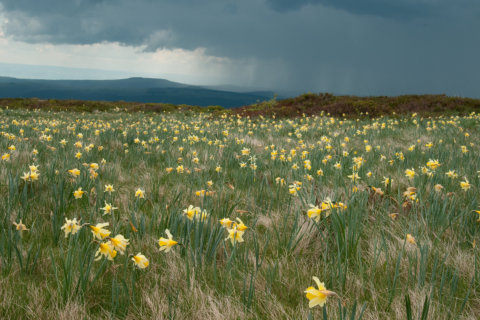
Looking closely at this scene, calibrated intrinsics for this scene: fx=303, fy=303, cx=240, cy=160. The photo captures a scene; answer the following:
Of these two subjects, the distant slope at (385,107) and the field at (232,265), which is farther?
the distant slope at (385,107)

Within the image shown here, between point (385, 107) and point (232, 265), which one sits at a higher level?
point (385, 107)

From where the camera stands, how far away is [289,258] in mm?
2119

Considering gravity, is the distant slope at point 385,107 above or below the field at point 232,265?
above

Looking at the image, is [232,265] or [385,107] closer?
[232,265]

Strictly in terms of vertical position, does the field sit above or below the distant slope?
below

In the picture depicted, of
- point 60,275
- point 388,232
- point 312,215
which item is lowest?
point 60,275

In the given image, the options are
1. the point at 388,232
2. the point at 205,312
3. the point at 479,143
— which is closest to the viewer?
the point at 205,312

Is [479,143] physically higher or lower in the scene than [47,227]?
higher

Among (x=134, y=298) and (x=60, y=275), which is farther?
(x=60, y=275)

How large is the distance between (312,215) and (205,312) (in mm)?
846

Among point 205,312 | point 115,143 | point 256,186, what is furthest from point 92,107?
point 205,312

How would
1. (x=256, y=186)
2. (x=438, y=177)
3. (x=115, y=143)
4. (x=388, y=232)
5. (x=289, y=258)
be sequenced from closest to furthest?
(x=289, y=258) → (x=388, y=232) → (x=438, y=177) → (x=256, y=186) → (x=115, y=143)

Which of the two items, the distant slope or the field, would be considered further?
the distant slope

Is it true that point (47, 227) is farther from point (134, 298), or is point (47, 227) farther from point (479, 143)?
point (479, 143)
